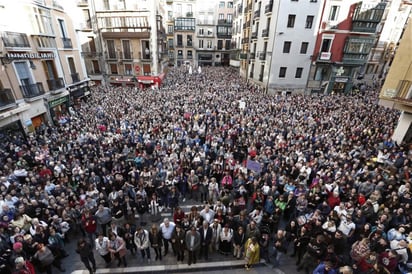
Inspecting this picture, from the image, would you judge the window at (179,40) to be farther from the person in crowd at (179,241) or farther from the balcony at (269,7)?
the person in crowd at (179,241)

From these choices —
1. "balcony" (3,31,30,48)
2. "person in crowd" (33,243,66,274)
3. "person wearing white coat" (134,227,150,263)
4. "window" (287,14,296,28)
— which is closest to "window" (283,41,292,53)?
"window" (287,14,296,28)

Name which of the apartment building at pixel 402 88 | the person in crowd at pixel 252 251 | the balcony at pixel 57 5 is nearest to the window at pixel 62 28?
the balcony at pixel 57 5

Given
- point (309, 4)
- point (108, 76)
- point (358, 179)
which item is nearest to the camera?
point (358, 179)

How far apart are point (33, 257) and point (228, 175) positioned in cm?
655

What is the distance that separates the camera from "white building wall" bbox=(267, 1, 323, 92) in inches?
887

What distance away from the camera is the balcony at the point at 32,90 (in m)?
13.4

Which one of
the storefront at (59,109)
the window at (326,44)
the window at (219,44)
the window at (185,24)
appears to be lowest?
the storefront at (59,109)

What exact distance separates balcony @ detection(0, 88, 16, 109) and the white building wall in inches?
965

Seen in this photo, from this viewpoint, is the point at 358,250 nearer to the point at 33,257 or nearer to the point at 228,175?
the point at 228,175

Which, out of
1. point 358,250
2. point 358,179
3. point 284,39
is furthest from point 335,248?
point 284,39

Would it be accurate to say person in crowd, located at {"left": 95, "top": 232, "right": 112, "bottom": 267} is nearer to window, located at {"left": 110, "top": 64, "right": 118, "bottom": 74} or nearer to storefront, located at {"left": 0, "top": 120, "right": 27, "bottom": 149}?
storefront, located at {"left": 0, "top": 120, "right": 27, "bottom": 149}

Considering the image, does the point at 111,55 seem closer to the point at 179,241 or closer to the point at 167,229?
the point at 167,229

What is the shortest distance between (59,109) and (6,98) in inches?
198

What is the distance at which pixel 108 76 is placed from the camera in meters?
29.4
